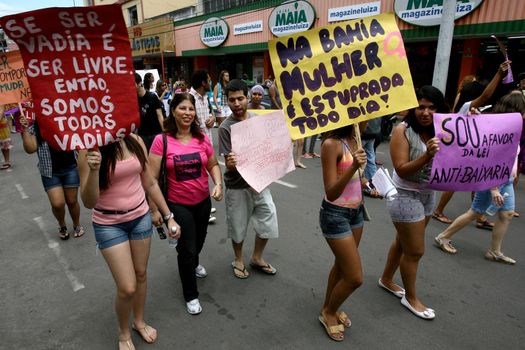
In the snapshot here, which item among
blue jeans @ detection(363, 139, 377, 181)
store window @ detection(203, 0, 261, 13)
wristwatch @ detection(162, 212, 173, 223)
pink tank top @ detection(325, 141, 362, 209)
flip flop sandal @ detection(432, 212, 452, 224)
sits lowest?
flip flop sandal @ detection(432, 212, 452, 224)

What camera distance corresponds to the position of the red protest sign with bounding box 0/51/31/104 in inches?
146

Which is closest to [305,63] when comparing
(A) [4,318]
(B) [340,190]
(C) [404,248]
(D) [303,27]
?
(B) [340,190]

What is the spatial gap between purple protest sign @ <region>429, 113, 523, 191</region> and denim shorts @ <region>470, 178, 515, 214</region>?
1.06 meters

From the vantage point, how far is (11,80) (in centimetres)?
371

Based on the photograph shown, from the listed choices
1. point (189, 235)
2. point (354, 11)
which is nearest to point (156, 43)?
point (354, 11)

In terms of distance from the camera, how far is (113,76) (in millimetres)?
1969

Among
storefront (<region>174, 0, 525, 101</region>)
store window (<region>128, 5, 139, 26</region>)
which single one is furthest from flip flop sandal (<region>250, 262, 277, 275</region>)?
store window (<region>128, 5, 139, 26</region>)

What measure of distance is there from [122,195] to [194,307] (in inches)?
47.7

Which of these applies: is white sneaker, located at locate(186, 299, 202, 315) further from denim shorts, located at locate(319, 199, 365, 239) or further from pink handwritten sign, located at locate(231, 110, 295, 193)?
denim shorts, located at locate(319, 199, 365, 239)

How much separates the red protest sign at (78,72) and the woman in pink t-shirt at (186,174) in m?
0.71

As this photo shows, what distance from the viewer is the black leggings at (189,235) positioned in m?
2.81

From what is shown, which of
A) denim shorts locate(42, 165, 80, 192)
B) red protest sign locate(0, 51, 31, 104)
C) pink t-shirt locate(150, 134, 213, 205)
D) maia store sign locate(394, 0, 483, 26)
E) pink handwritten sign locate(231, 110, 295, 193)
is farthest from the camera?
maia store sign locate(394, 0, 483, 26)

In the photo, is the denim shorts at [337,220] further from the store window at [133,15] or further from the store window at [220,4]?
the store window at [133,15]

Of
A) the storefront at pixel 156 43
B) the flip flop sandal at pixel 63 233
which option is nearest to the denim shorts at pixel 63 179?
the flip flop sandal at pixel 63 233
